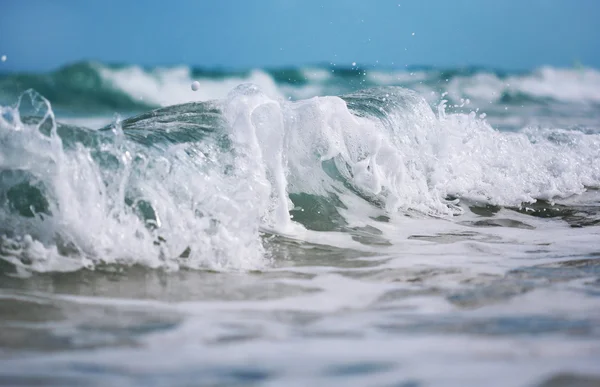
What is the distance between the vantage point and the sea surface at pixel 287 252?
180cm

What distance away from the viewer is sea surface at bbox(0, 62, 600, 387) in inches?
70.9

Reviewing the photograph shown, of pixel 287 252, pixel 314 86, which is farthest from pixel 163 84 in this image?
pixel 287 252

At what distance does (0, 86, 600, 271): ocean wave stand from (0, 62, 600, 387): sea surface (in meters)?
0.01

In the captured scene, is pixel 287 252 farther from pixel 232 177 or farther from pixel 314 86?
pixel 314 86

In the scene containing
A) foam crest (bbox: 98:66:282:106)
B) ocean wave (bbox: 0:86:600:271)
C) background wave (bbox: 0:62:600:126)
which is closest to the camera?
ocean wave (bbox: 0:86:600:271)

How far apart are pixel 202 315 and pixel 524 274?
126 centimetres

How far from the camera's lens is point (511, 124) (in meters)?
12.6

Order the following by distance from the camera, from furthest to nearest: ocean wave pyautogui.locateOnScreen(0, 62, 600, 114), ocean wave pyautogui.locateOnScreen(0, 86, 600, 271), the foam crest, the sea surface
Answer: the foam crest
ocean wave pyautogui.locateOnScreen(0, 62, 600, 114)
ocean wave pyautogui.locateOnScreen(0, 86, 600, 271)
the sea surface

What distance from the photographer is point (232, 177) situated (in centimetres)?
329

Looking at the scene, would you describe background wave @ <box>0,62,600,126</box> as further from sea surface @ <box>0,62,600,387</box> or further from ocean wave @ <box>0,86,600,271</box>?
sea surface @ <box>0,62,600,387</box>

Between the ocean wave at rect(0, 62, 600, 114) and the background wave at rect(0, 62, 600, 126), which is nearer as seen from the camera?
the background wave at rect(0, 62, 600, 126)

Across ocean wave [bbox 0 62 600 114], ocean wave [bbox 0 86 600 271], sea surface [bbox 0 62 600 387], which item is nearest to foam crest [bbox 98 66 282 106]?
ocean wave [bbox 0 62 600 114]

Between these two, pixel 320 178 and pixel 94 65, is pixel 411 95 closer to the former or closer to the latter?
pixel 320 178

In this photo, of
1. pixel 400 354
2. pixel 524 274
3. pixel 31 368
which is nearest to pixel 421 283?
pixel 524 274
